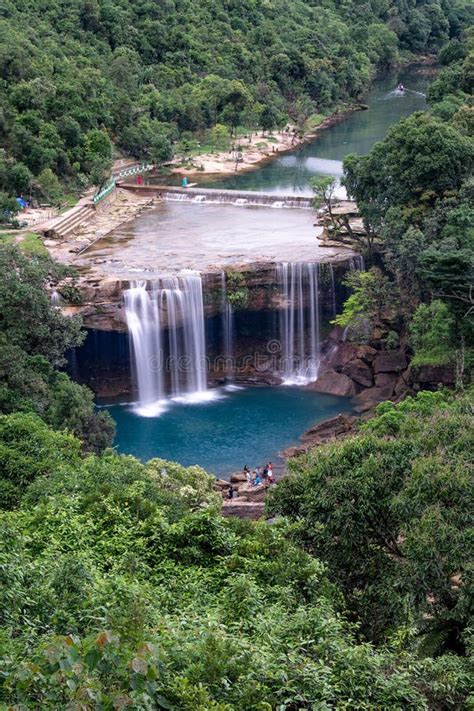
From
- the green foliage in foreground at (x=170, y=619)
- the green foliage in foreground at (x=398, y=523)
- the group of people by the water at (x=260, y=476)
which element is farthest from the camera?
the group of people by the water at (x=260, y=476)

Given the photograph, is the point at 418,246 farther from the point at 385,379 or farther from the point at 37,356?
the point at 37,356

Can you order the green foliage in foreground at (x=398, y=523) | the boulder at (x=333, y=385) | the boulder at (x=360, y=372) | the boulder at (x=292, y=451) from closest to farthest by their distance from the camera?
the green foliage in foreground at (x=398, y=523), the boulder at (x=292, y=451), the boulder at (x=360, y=372), the boulder at (x=333, y=385)

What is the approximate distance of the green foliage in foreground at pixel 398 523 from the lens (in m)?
16.2

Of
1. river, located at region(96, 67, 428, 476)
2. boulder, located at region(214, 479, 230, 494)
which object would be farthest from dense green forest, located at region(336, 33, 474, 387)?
boulder, located at region(214, 479, 230, 494)

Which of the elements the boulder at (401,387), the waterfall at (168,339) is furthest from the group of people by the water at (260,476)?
the waterfall at (168,339)

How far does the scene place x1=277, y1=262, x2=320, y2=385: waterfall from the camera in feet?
128

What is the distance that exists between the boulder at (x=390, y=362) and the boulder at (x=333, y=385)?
1.11 meters

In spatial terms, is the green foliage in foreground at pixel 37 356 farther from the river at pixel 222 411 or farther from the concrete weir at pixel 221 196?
the concrete weir at pixel 221 196

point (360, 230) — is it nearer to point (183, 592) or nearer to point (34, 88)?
point (34, 88)

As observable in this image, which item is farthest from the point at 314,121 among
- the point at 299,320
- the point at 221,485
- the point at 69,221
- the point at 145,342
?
the point at 221,485

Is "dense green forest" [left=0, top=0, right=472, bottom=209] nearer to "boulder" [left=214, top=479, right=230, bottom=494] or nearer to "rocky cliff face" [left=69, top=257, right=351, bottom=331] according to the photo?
"rocky cliff face" [left=69, top=257, right=351, bottom=331]

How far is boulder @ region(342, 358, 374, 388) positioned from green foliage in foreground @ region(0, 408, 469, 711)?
758 inches

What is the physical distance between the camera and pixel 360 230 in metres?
42.8

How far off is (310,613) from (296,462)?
7.90 meters
